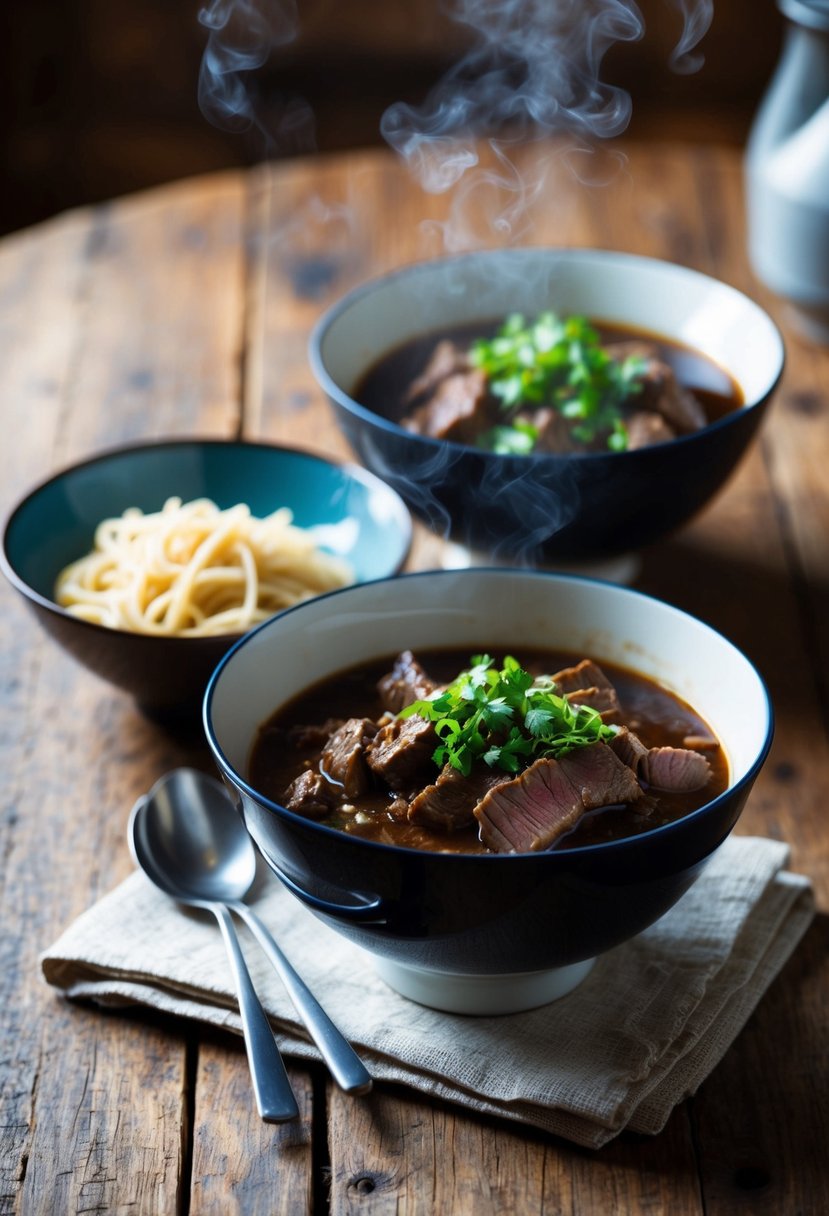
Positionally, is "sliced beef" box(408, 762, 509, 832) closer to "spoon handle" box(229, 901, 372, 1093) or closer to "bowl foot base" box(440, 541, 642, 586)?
"spoon handle" box(229, 901, 372, 1093)

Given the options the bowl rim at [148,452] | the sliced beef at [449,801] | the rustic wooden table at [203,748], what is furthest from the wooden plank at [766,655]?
the bowl rim at [148,452]

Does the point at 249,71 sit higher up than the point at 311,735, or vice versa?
the point at 311,735

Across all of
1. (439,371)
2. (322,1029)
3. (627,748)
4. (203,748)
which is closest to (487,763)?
(627,748)

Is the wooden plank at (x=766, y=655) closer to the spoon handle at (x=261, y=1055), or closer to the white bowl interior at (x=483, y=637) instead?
the white bowl interior at (x=483, y=637)

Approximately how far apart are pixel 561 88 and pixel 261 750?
2.76 m

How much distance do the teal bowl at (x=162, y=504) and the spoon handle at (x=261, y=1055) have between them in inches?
21.8

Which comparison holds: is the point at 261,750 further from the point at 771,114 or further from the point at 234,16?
the point at 234,16

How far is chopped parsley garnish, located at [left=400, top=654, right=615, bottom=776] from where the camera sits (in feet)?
5.85

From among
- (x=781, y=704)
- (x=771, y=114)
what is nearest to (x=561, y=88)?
(x=771, y=114)

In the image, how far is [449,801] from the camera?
176 cm

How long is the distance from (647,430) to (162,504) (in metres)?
0.98

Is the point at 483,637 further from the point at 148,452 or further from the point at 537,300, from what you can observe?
the point at 537,300

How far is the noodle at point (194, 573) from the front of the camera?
248 centimetres

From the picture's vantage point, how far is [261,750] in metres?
1.97
